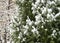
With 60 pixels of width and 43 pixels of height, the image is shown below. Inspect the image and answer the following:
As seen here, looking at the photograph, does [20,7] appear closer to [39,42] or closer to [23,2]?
[23,2]

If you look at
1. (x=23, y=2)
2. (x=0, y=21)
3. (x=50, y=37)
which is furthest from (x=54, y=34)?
(x=0, y=21)

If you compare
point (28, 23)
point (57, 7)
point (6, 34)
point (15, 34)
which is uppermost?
point (57, 7)

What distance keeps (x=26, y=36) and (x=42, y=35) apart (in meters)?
0.33

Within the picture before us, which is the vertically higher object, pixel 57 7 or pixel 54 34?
pixel 57 7

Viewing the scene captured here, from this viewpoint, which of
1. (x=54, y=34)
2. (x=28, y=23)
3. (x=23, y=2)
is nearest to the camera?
(x=54, y=34)

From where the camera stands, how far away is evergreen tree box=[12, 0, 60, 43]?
255cm

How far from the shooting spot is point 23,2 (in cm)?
304

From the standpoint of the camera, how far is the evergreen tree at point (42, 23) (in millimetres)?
2555

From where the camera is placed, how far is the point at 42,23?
259cm

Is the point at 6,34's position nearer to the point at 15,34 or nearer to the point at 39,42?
the point at 15,34

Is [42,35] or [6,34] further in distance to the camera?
[6,34]

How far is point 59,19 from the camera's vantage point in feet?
8.47

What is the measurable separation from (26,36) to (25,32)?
8 centimetres

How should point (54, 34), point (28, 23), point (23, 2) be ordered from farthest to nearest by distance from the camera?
point (23, 2)
point (28, 23)
point (54, 34)
